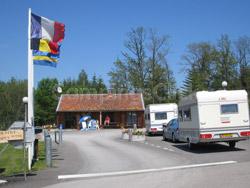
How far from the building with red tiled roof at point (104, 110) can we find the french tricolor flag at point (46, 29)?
1438 inches

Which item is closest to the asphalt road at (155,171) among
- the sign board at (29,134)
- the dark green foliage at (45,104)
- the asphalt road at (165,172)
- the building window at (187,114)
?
the asphalt road at (165,172)

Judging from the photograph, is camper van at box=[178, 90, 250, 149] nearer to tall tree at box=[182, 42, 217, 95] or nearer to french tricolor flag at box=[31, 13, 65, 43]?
french tricolor flag at box=[31, 13, 65, 43]

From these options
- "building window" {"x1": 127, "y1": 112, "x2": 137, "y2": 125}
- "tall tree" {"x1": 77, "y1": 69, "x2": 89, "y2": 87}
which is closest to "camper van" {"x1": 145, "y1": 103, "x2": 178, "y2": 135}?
"building window" {"x1": 127, "y1": 112, "x2": 137, "y2": 125}

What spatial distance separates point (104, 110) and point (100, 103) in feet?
8.42

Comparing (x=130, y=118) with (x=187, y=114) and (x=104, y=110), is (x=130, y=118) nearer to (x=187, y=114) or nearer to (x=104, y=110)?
(x=104, y=110)

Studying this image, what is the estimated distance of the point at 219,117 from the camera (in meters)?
17.8

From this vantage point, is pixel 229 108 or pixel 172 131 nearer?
pixel 229 108

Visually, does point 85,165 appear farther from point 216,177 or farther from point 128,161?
point 216,177

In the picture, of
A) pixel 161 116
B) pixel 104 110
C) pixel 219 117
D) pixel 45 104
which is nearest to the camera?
pixel 219 117

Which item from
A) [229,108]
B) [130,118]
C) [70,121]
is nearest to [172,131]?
[229,108]

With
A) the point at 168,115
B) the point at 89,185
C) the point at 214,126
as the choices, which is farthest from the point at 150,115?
the point at 89,185

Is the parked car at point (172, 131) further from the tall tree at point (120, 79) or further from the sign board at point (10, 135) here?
the tall tree at point (120, 79)

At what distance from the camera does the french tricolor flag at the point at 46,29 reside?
1608cm

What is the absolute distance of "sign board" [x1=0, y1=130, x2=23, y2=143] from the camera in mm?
12836
